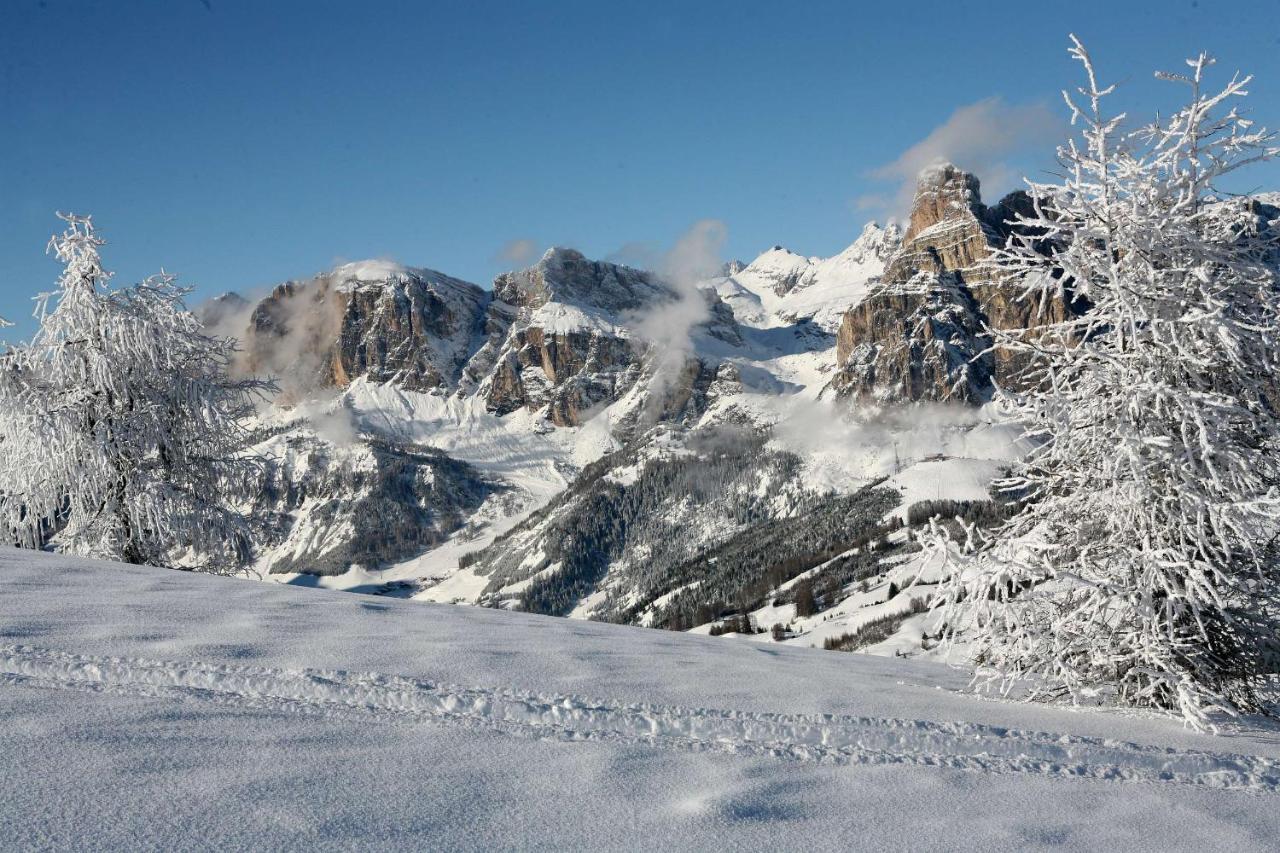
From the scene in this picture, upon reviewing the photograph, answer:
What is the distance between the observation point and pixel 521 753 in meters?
6.28

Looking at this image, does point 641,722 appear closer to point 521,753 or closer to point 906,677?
point 521,753

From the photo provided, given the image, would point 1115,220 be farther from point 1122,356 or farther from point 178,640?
point 178,640

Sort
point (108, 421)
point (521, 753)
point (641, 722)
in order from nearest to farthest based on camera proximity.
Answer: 1. point (521, 753)
2. point (641, 722)
3. point (108, 421)

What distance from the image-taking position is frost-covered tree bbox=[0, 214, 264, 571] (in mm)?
21406

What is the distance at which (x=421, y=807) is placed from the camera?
5176mm

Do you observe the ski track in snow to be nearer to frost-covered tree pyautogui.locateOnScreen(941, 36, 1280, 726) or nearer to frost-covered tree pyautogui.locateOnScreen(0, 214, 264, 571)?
frost-covered tree pyautogui.locateOnScreen(941, 36, 1280, 726)

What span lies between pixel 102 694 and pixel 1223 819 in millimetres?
8492

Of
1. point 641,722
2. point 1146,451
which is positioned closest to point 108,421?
point 641,722

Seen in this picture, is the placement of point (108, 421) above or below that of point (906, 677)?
above

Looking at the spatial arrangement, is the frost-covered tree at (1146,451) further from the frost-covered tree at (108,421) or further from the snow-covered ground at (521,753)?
the frost-covered tree at (108,421)

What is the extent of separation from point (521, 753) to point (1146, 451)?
830 centimetres

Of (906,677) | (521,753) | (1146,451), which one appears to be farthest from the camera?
(906,677)

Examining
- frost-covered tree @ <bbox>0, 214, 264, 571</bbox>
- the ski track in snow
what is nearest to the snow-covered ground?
the ski track in snow

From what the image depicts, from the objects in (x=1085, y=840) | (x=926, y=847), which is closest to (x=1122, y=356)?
(x=1085, y=840)
